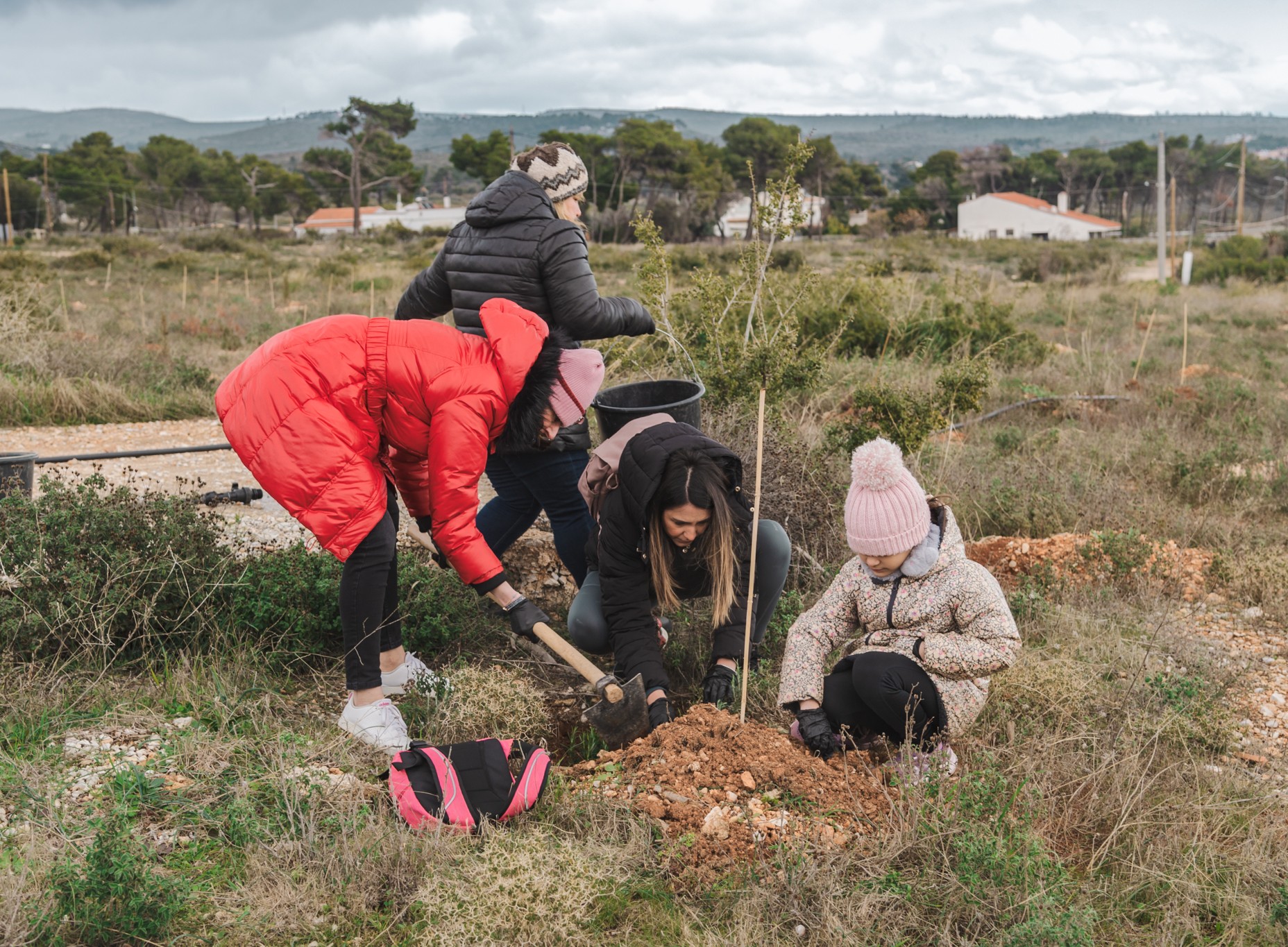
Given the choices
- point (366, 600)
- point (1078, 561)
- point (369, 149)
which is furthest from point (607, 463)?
point (369, 149)

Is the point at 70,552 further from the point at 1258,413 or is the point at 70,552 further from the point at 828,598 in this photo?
the point at 1258,413

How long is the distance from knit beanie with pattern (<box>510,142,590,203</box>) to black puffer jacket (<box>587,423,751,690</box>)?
911 mm

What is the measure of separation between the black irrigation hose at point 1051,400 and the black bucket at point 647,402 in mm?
3648

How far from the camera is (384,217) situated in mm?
64250

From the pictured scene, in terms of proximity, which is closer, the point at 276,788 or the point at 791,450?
the point at 276,788

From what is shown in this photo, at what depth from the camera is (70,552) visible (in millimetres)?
3102

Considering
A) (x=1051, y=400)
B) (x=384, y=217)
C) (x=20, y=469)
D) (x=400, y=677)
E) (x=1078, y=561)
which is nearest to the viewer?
(x=400, y=677)

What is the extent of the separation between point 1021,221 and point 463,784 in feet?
214

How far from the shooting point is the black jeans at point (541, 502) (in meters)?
3.24

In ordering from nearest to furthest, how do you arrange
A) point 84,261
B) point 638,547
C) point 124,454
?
1. point 638,547
2. point 124,454
3. point 84,261

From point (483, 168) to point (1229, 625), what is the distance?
52.5 m

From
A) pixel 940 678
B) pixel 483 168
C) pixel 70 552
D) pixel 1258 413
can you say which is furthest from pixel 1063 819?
pixel 483 168

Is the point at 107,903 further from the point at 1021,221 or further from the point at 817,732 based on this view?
the point at 1021,221

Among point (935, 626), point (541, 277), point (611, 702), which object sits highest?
point (541, 277)
